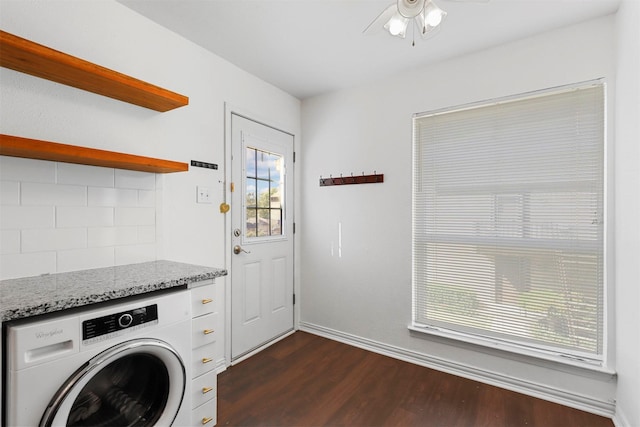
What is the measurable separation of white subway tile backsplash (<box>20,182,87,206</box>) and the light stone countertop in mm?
367

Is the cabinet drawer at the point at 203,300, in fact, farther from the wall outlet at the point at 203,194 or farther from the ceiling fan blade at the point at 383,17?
the ceiling fan blade at the point at 383,17

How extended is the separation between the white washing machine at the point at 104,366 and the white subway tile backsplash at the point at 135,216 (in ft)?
2.28

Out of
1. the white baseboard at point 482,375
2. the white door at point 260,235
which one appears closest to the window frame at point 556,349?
the white baseboard at point 482,375

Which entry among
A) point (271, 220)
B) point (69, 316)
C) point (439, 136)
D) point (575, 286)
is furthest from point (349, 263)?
point (69, 316)

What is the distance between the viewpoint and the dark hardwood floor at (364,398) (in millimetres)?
1812

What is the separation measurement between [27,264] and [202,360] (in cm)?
97

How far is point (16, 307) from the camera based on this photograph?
100 centimetres

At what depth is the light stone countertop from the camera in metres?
1.05

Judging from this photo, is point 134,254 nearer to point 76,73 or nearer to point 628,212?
point 76,73

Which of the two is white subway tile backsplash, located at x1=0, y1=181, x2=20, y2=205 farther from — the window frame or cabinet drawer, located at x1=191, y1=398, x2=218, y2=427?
the window frame

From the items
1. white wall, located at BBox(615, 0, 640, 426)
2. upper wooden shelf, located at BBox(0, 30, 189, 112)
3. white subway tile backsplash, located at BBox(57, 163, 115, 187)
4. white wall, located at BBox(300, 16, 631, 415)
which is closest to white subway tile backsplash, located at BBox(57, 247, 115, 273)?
white subway tile backsplash, located at BBox(57, 163, 115, 187)

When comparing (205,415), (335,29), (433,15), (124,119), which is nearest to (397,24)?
(433,15)

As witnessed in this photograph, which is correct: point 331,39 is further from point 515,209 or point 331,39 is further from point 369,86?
point 515,209

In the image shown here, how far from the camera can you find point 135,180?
1889 millimetres
